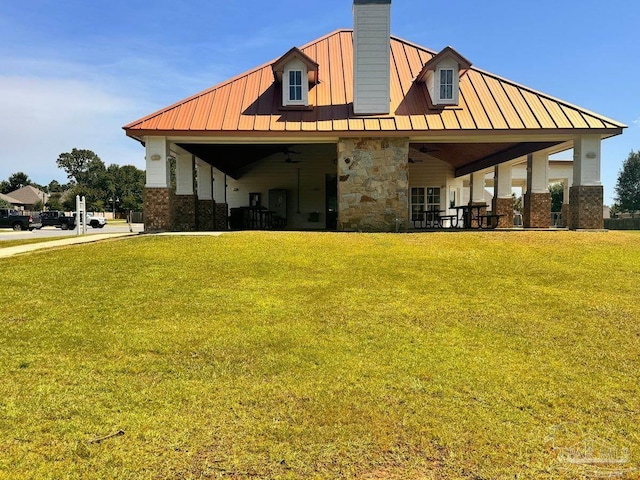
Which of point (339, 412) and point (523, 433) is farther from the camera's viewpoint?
point (339, 412)

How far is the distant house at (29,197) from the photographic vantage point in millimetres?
74000

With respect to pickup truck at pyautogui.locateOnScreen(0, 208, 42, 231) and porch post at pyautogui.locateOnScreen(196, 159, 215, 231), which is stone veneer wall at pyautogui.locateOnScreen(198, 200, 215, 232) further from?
pickup truck at pyautogui.locateOnScreen(0, 208, 42, 231)

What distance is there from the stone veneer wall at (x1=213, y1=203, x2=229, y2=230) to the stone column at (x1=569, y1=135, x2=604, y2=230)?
1387 centimetres

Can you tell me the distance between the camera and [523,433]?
3.19 meters

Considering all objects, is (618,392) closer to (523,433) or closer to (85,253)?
(523,433)

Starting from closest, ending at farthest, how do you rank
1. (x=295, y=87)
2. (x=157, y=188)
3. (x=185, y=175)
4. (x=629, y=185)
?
(x=157, y=188) < (x=295, y=87) < (x=185, y=175) < (x=629, y=185)

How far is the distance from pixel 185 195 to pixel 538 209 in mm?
14039

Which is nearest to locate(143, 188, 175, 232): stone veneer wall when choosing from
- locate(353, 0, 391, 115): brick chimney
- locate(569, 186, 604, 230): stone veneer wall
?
locate(353, 0, 391, 115): brick chimney

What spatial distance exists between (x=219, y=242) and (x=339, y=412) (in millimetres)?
6942

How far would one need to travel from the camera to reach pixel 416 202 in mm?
20641

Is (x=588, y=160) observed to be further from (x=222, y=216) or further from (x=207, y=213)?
(x=222, y=216)

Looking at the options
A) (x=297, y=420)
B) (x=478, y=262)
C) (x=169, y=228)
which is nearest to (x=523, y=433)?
(x=297, y=420)

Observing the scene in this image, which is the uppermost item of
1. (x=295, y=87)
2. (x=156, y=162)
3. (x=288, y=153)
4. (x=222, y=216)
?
(x=295, y=87)

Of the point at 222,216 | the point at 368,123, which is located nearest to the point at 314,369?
the point at 368,123
